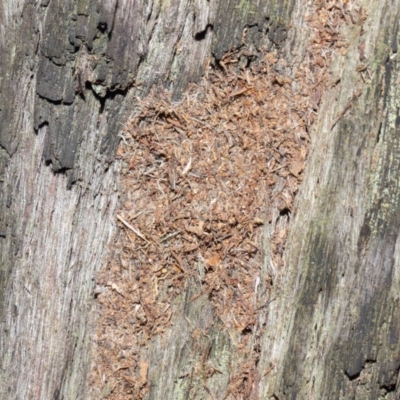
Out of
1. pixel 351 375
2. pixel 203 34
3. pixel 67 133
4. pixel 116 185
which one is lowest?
pixel 351 375

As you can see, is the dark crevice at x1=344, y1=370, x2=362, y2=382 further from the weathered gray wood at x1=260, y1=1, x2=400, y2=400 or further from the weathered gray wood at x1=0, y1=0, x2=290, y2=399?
the weathered gray wood at x1=0, y1=0, x2=290, y2=399

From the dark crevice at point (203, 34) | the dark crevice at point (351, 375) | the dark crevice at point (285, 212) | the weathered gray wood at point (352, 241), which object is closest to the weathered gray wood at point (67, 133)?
the dark crevice at point (203, 34)

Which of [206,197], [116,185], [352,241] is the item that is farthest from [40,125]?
[352,241]

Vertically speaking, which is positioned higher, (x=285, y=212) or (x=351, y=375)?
(x=285, y=212)

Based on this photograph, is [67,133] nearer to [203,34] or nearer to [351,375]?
[203,34]

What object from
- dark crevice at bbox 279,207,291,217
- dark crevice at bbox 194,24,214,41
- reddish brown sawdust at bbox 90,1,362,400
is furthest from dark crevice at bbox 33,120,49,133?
dark crevice at bbox 279,207,291,217

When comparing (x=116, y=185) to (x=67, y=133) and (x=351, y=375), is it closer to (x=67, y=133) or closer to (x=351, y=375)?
(x=67, y=133)

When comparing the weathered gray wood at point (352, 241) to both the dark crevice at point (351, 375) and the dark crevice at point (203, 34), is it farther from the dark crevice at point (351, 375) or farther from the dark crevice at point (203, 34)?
the dark crevice at point (203, 34)
